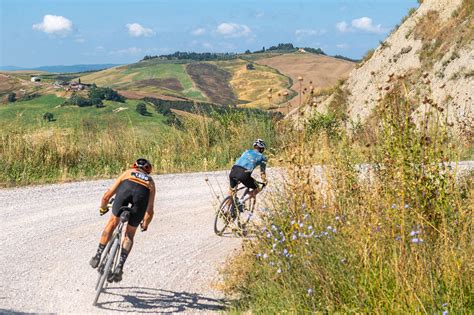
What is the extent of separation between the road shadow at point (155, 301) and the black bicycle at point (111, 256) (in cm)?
23

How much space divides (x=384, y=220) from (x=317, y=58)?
14155 centimetres

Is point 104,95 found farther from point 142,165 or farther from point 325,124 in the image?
point 142,165

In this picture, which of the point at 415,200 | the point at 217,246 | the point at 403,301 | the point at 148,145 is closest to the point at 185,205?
the point at 217,246

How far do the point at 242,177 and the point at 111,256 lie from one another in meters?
3.81

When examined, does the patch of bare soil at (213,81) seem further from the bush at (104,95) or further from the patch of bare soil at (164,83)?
the bush at (104,95)

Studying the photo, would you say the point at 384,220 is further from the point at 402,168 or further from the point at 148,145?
the point at 148,145

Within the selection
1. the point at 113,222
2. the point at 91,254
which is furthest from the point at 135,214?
the point at 91,254

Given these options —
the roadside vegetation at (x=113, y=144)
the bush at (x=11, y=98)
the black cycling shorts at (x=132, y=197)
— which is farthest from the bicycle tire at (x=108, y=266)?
the bush at (x=11, y=98)

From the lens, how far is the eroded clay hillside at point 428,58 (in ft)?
90.2

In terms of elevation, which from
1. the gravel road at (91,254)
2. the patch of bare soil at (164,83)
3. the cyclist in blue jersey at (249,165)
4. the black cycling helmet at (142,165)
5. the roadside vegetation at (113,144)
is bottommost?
the patch of bare soil at (164,83)

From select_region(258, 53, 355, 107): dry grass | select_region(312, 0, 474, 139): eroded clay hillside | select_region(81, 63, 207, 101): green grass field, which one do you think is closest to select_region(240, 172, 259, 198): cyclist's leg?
select_region(312, 0, 474, 139): eroded clay hillside

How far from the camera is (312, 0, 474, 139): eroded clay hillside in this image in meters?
27.5

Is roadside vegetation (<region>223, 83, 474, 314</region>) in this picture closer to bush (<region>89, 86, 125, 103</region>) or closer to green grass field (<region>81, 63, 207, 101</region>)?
bush (<region>89, 86, 125, 103</region>)

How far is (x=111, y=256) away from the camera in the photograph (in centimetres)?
751
